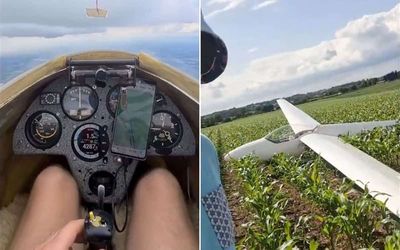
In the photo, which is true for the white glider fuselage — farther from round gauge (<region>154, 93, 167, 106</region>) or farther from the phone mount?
the phone mount

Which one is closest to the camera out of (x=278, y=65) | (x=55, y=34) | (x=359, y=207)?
(x=55, y=34)

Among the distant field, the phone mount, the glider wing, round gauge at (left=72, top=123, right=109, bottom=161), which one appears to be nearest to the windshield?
the phone mount

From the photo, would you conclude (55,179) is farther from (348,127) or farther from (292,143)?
(348,127)

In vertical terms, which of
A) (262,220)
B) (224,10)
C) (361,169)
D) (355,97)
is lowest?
(262,220)

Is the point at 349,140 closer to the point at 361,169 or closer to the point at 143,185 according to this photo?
the point at 361,169

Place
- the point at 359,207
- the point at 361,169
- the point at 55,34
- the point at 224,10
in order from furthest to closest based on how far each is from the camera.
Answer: the point at 359,207 → the point at 361,169 → the point at 224,10 → the point at 55,34

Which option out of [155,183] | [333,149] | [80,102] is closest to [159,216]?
[155,183]

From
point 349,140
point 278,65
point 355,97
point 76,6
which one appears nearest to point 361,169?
point 349,140
